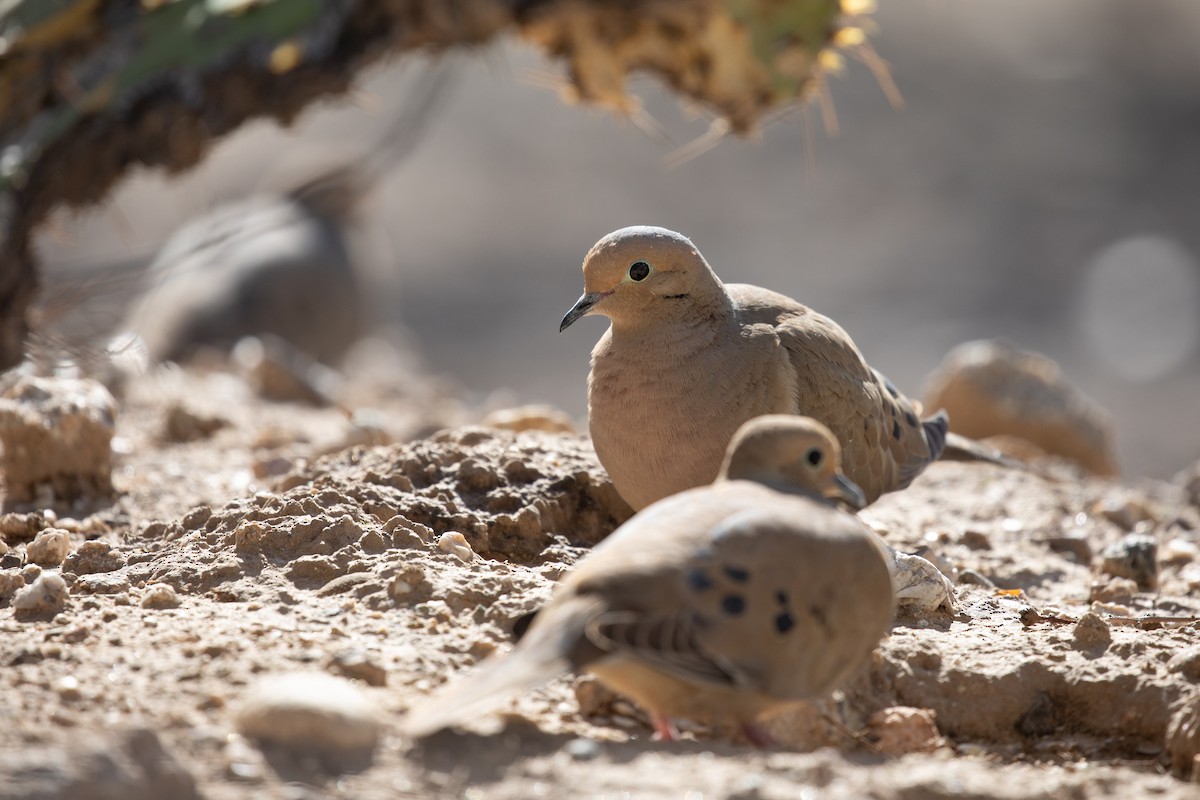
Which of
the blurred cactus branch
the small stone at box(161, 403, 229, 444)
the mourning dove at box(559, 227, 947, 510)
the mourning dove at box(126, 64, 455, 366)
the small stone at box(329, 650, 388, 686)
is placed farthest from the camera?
the mourning dove at box(126, 64, 455, 366)

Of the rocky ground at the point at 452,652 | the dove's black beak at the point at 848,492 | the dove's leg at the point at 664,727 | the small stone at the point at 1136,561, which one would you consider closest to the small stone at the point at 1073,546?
the rocky ground at the point at 452,652

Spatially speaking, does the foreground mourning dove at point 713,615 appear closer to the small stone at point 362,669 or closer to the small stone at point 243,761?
the small stone at point 362,669

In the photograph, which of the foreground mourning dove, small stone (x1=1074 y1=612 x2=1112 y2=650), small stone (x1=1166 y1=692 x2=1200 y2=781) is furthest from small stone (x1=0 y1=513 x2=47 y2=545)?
small stone (x1=1166 y1=692 x2=1200 y2=781)

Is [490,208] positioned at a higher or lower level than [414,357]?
higher

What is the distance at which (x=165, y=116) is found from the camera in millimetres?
5473

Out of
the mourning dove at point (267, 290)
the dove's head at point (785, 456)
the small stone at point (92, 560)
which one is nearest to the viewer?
the dove's head at point (785, 456)

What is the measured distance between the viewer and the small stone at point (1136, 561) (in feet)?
16.2

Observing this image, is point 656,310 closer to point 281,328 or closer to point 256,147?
point 281,328

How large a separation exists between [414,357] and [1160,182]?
8.73m

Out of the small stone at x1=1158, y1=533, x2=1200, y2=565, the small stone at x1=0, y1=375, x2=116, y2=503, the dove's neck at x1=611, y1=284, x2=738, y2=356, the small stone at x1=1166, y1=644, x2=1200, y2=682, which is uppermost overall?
the dove's neck at x1=611, y1=284, x2=738, y2=356

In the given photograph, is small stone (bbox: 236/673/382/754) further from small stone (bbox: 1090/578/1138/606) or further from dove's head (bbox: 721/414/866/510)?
small stone (bbox: 1090/578/1138/606)

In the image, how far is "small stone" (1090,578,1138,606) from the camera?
187 inches

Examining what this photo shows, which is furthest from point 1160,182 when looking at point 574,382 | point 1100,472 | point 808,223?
point 1100,472

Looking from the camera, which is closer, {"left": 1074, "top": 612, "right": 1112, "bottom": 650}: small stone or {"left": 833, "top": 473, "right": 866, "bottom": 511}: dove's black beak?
{"left": 833, "top": 473, "right": 866, "bottom": 511}: dove's black beak
